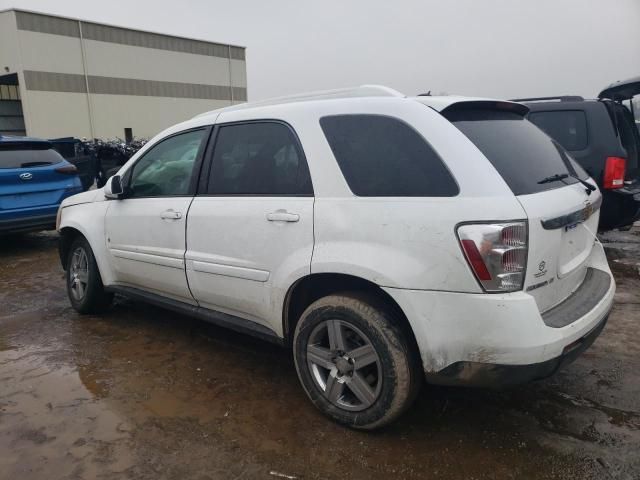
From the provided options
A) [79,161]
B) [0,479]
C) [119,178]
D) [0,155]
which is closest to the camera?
[0,479]

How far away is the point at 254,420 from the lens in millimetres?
2850

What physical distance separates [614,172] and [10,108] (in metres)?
35.7

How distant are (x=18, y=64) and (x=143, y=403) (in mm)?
32227

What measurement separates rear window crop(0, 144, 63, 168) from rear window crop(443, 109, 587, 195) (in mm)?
6619

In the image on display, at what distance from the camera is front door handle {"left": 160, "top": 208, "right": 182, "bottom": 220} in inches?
136

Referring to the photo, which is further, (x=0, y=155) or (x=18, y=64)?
(x=18, y=64)

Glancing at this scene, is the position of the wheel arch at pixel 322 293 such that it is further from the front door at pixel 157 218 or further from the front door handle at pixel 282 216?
the front door at pixel 157 218

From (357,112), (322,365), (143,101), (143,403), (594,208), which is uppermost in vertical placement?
(143,101)

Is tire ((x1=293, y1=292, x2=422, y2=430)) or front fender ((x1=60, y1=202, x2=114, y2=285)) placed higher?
front fender ((x1=60, y1=202, x2=114, y2=285))

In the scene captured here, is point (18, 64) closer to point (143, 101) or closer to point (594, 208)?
point (143, 101)

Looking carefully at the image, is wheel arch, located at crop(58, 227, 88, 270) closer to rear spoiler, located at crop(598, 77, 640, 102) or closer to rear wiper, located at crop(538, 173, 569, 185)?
rear wiper, located at crop(538, 173, 569, 185)

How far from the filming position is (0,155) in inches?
272

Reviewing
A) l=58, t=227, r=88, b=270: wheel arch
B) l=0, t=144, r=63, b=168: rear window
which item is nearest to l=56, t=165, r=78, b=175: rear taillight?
l=0, t=144, r=63, b=168: rear window

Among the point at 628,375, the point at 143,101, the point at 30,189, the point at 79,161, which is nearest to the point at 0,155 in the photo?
the point at 30,189
